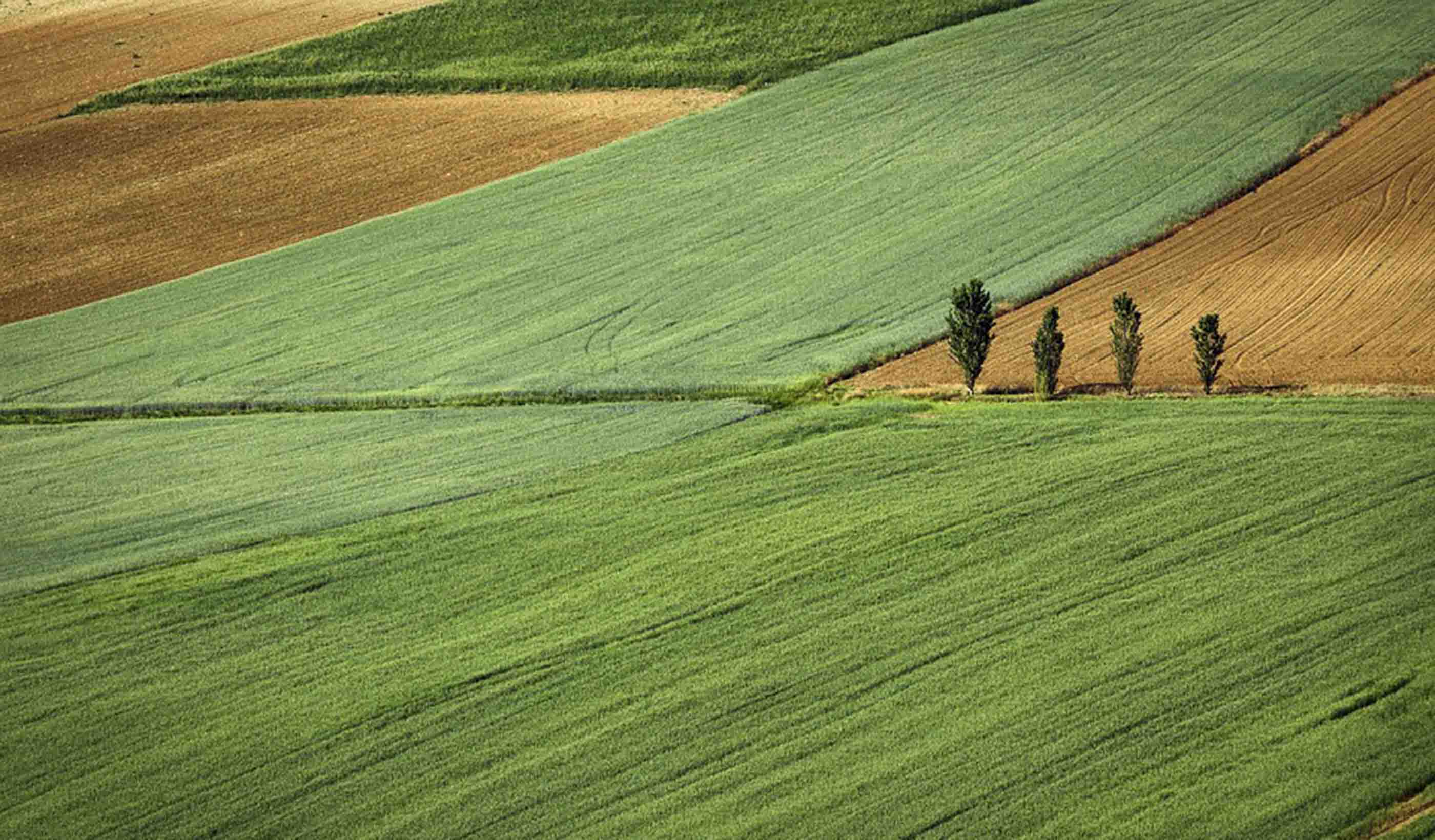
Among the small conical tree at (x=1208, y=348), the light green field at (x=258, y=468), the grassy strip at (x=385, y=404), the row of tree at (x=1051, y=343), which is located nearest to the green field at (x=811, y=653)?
the light green field at (x=258, y=468)

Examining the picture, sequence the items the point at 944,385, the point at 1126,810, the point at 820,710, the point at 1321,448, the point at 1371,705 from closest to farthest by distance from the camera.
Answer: the point at 1126,810 < the point at 1371,705 < the point at 820,710 < the point at 1321,448 < the point at 944,385

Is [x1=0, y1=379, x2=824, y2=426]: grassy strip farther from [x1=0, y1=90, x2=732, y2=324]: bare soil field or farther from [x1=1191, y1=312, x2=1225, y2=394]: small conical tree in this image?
[x1=0, y1=90, x2=732, y2=324]: bare soil field

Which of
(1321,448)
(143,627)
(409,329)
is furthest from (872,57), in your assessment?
(143,627)

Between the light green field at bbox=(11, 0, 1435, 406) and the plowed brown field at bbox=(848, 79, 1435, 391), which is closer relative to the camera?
the plowed brown field at bbox=(848, 79, 1435, 391)

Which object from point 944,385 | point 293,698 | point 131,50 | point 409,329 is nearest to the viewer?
point 293,698

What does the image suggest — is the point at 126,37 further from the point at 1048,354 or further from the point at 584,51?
the point at 1048,354

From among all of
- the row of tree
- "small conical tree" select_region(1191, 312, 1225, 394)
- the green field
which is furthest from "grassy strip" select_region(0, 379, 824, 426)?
"small conical tree" select_region(1191, 312, 1225, 394)

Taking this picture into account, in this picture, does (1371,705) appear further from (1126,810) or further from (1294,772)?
(1126,810)

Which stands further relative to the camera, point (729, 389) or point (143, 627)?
point (729, 389)
